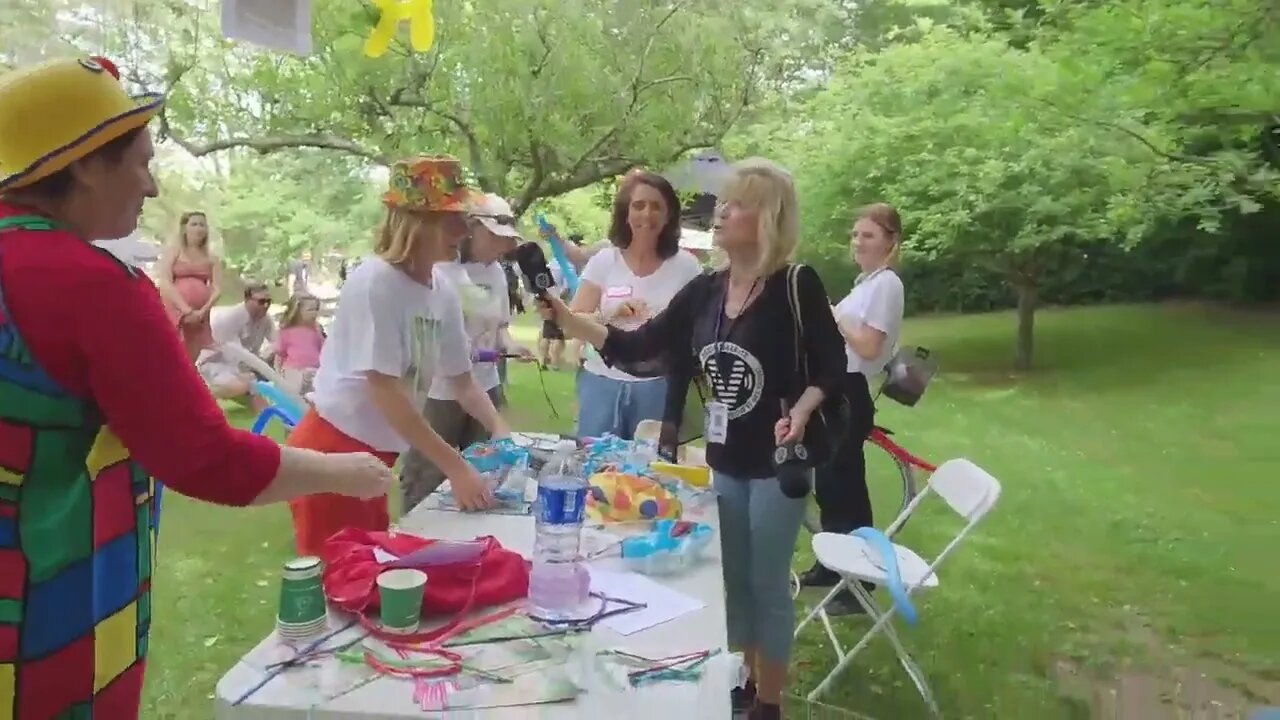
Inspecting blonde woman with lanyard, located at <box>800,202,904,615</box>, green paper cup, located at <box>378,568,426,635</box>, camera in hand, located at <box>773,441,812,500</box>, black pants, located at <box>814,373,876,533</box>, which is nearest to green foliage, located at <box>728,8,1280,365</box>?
blonde woman with lanyard, located at <box>800,202,904,615</box>

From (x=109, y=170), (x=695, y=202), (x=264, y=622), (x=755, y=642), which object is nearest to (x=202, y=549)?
(x=264, y=622)

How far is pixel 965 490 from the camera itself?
9.23ft

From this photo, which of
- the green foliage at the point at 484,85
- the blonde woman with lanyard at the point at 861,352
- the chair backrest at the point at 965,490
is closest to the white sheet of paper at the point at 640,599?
the chair backrest at the point at 965,490

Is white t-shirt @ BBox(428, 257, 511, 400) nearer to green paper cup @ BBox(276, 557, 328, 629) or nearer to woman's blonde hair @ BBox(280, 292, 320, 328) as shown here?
green paper cup @ BBox(276, 557, 328, 629)

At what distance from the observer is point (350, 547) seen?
5.32 feet

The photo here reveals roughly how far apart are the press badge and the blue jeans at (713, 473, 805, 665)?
98 mm

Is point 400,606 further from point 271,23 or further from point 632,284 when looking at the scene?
point 632,284

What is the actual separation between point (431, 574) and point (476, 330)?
2.01 meters

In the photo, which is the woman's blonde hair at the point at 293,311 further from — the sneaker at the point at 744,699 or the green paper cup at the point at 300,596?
the green paper cup at the point at 300,596

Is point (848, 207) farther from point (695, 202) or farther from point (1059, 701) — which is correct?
point (1059, 701)

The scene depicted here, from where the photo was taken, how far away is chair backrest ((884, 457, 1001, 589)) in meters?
2.62

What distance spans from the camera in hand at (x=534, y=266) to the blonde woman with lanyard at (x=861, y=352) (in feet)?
3.85

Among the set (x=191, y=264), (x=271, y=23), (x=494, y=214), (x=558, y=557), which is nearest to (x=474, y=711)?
(x=558, y=557)

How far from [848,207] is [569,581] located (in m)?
7.05
